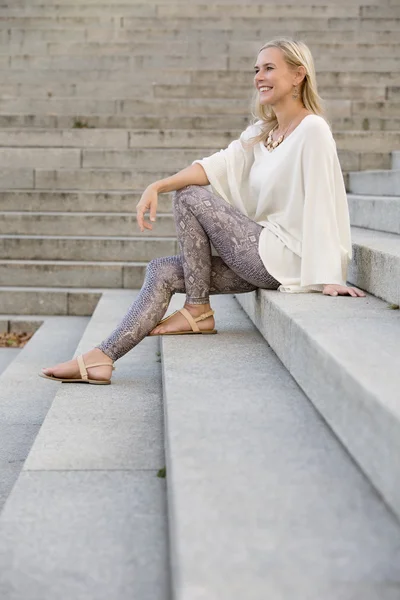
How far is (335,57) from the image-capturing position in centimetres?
1062

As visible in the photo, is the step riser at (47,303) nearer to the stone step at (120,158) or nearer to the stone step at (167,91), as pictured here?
the stone step at (120,158)

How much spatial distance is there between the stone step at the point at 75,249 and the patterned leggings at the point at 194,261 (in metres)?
2.99

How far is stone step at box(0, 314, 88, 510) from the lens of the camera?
3416 mm

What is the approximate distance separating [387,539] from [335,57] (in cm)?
934

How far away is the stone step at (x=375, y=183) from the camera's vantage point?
244 inches

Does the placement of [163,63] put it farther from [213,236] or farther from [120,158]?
[213,236]

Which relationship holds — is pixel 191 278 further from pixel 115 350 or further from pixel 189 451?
pixel 189 451

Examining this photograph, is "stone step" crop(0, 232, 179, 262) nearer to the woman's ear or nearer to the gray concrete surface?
the gray concrete surface

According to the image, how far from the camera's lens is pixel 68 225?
23.9 feet

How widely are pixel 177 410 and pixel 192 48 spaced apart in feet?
28.3

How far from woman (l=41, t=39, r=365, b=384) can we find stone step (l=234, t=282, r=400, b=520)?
6.4 inches

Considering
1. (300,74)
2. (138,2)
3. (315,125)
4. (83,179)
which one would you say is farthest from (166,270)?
(138,2)

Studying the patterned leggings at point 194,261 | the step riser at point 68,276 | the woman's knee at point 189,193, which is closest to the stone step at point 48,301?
the step riser at point 68,276

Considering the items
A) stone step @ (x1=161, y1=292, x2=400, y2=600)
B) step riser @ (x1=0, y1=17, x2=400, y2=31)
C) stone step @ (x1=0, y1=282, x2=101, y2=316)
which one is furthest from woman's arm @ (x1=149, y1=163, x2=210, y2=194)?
step riser @ (x1=0, y1=17, x2=400, y2=31)
